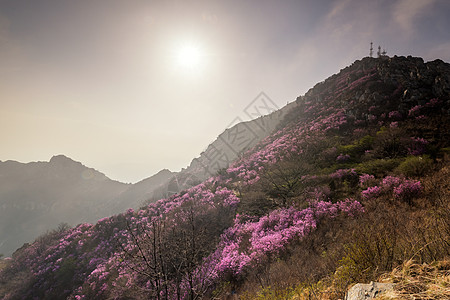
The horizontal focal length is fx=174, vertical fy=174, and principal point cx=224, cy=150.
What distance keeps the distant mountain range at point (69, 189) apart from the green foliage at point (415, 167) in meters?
43.7

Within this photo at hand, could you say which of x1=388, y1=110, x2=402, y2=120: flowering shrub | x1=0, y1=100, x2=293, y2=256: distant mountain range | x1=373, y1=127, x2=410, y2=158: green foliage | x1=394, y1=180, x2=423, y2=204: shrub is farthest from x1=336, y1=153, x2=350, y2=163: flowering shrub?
x1=0, y1=100, x2=293, y2=256: distant mountain range

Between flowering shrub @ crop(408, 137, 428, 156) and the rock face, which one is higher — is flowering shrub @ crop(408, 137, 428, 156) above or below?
below

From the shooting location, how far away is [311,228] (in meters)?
6.87

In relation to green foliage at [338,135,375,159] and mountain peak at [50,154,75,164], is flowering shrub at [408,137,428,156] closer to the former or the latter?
green foliage at [338,135,375,159]

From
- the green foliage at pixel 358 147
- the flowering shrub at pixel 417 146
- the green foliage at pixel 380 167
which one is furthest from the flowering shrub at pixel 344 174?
the flowering shrub at pixel 417 146

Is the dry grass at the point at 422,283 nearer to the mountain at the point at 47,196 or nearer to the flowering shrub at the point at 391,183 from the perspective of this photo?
the flowering shrub at the point at 391,183

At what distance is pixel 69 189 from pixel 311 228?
131645mm

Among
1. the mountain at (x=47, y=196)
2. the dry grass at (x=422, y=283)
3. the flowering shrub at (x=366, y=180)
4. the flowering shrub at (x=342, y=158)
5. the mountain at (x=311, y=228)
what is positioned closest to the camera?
the dry grass at (x=422, y=283)

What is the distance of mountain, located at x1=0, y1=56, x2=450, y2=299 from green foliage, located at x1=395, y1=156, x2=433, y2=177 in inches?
1.6

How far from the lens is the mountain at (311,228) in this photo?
11.2 feet

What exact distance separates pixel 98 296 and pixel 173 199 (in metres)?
11.0

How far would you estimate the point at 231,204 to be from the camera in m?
13.3

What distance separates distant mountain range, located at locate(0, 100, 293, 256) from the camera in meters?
64.8

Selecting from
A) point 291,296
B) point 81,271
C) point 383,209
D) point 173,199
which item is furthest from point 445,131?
point 81,271
